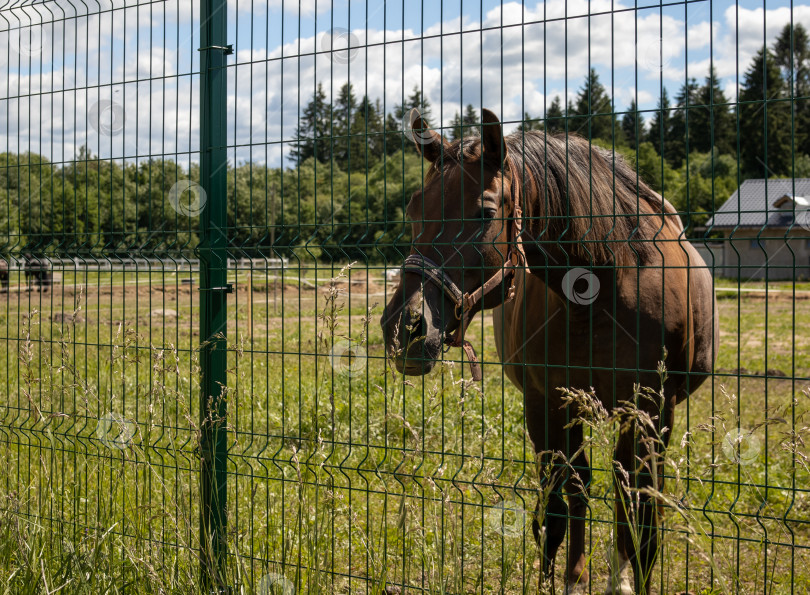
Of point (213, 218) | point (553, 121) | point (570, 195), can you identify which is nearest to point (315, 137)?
point (213, 218)

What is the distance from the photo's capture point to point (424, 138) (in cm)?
288

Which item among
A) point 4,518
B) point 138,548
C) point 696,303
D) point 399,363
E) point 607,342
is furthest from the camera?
point 696,303

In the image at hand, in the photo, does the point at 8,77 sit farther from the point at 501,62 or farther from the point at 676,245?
the point at 676,245

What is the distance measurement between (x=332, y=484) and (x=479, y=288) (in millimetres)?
909

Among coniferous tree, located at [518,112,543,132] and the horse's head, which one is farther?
the horse's head

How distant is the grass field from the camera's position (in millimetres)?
2201

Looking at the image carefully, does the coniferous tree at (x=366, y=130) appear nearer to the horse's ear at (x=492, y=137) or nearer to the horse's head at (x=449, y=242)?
the horse's head at (x=449, y=242)

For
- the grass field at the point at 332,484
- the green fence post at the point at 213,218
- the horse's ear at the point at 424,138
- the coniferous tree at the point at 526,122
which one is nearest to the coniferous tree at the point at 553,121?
the coniferous tree at the point at 526,122

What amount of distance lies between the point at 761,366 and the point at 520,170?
28.7 ft

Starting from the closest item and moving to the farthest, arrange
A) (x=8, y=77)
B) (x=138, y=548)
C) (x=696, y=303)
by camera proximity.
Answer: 1. (x=138, y=548)
2. (x=696, y=303)
3. (x=8, y=77)

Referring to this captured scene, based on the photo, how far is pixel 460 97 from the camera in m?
2.48

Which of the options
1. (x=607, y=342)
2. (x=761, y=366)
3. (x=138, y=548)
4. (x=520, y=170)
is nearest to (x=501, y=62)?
(x=520, y=170)

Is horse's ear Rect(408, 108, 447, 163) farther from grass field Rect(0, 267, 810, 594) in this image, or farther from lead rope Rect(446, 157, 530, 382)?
grass field Rect(0, 267, 810, 594)

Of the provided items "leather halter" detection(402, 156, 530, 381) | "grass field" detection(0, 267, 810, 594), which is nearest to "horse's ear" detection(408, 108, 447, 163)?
"leather halter" detection(402, 156, 530, 381)
